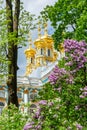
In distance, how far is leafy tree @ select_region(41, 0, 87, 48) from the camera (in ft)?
69.0

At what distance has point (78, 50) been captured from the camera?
886 cm

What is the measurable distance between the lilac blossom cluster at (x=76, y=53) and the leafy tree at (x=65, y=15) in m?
11.1

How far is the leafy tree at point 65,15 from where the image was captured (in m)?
21.0

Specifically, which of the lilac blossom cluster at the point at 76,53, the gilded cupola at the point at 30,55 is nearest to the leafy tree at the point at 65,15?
the lilac blossom cluster at the point at 76,53

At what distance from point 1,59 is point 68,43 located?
19.1 ft

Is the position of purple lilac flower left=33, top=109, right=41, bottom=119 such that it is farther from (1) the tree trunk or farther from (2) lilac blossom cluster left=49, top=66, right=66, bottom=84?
(1) the tree trunk

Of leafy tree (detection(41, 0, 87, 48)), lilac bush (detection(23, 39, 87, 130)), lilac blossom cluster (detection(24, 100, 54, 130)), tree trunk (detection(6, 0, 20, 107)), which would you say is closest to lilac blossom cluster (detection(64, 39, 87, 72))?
lilac bush (detection(23, 39, 87, 130))

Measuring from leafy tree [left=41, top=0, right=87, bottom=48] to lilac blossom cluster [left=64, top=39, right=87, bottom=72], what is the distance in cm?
1113

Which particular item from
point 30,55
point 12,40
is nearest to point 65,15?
point 12,40

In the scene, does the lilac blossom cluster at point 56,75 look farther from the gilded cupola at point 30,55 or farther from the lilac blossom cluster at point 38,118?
the gilded cupola at point 30,55

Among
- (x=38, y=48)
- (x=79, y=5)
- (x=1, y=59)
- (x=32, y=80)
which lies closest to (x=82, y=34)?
(x=79, y=5)

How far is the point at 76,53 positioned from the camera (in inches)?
348

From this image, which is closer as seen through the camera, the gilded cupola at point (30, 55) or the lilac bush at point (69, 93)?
the lilac bush at point (69, 93)

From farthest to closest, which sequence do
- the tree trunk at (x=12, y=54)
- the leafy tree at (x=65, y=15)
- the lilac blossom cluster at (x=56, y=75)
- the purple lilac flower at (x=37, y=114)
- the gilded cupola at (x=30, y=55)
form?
the gilded cupola at (x=30, y=55) < the leafy tree at (x=65, y=15) < the tree trunk at (x=12, y=54) < the lilac blossom cluster at (x=56, y=75) < the purple lilac flower at (x=37, y=114)
